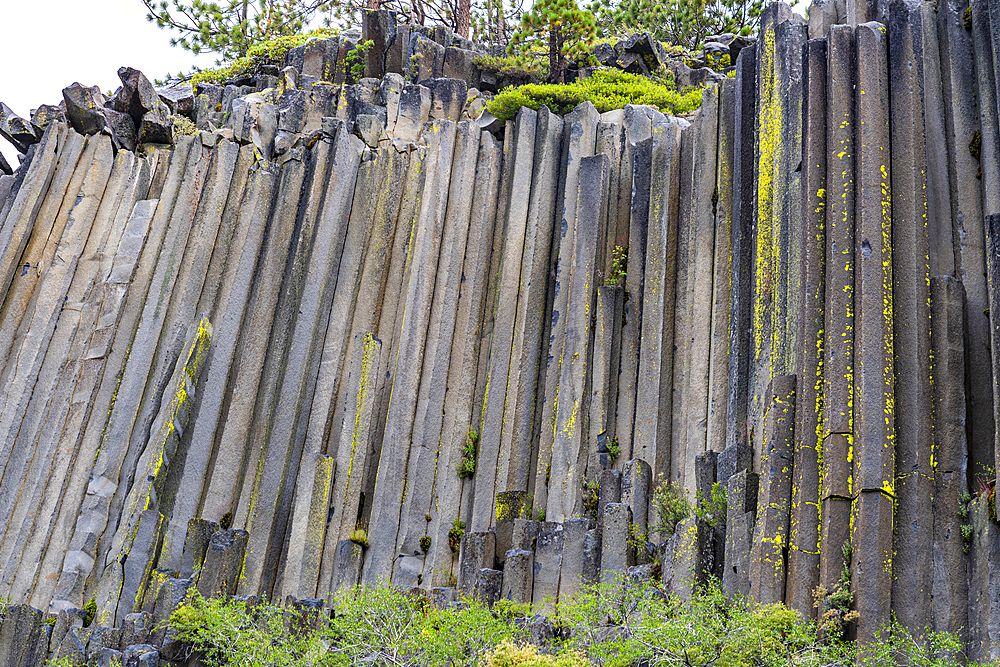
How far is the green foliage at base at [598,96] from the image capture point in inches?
615

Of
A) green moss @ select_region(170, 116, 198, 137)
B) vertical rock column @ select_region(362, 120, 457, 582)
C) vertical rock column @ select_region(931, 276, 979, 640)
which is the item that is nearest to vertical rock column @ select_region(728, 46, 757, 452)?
vertical rock column @ select_region(931, 276, 979, 640)

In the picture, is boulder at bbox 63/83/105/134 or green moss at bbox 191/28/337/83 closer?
boulder at bbox 63/83/105/134

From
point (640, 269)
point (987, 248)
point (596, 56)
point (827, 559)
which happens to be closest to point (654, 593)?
point (827, 559)

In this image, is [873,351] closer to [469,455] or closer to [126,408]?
[469,455]

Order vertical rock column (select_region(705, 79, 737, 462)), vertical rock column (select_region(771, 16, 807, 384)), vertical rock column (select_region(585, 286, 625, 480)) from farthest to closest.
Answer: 1. vertical rock column (select_region(585, 286, 625, 480))
2. vertical rock column (select_region(705, 79, 737, 462))
3. vertical rock column (select_region(771, 16, 807, 384))

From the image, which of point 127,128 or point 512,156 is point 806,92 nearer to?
point 512,156

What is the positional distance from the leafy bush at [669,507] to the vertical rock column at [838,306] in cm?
164

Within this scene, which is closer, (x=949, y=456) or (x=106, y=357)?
(x=949, y=456)

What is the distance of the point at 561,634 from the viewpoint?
370 inches

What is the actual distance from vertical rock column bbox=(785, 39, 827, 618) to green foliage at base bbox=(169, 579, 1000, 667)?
1.70 ft

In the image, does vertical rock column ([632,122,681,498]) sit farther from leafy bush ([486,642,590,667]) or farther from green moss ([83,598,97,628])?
green moss ([83,598,97,628])

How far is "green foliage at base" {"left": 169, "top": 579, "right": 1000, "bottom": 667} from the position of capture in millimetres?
7617

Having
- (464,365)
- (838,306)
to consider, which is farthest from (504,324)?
(838,306)

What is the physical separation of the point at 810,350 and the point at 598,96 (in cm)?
759
